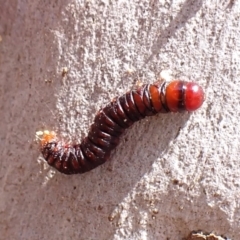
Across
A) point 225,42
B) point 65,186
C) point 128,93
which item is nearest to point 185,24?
point 225,42

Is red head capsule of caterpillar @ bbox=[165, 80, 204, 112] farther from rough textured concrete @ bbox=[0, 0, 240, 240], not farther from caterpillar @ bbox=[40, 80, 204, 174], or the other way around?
rough textured concrete @ bbox=[0, 0, 240, 240]

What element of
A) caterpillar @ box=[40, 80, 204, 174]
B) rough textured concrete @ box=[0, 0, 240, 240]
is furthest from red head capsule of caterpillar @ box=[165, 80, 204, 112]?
rough textured concrete @ box=[0, 0, 240, 240]

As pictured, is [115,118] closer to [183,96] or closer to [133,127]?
[133,127]

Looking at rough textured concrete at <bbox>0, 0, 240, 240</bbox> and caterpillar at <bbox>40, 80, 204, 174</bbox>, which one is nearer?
caterpillar at <bbox>40, 80, 204, 174</bbox>

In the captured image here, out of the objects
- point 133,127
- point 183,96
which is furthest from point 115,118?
point 183,96

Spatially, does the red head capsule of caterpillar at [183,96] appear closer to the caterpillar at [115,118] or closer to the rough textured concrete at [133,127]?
the caterpillar at [115,118]

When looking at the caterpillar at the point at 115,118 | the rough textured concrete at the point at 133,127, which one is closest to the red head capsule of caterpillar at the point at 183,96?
the caterpillar at the point at 115,118
